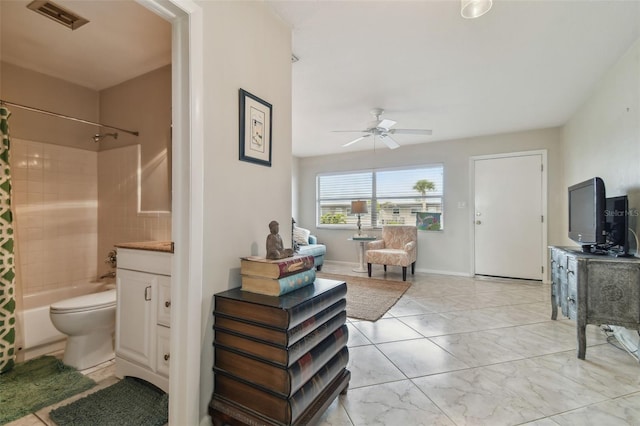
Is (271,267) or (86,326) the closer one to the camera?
(271,267)

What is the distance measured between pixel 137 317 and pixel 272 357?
102cm

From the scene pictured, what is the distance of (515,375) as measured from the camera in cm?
172

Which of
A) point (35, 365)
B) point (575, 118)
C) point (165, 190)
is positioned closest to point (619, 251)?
point (575, 118)

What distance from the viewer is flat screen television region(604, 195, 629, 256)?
6.68 ft

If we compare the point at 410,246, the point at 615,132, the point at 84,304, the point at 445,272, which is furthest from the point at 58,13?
the point at 445,272

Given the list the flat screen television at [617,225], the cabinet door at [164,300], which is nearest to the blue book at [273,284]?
the cabinet door at [164,300]

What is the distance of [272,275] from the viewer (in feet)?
3.94

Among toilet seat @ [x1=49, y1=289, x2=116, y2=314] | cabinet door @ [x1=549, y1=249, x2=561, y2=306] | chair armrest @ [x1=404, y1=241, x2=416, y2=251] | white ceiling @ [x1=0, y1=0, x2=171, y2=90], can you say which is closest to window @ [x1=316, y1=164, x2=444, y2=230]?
chair armrest @ [x1=404, y1=241, x2=416, y2=251]

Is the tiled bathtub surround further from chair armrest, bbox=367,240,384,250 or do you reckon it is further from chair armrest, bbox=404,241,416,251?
chair armrest, bbox=404,241,416,251

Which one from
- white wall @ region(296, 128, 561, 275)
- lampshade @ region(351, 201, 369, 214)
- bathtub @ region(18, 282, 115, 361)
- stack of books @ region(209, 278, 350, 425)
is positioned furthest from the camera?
lampshade @ region(351, 201, 369, 214)

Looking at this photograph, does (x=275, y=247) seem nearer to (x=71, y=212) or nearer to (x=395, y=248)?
(x=71, y=212)

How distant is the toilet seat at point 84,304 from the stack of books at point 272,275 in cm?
122

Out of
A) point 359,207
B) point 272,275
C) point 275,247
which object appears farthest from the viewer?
point 359,207

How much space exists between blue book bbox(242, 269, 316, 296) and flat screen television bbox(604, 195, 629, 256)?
7.92 feet
